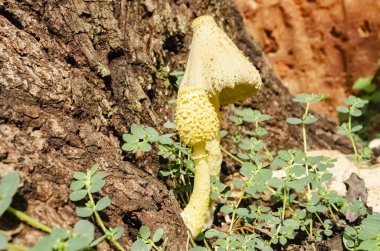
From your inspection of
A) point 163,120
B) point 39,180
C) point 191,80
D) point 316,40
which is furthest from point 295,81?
point 39,180

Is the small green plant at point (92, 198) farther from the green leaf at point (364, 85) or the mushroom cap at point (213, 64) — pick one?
the green leaf at point (364, 85)

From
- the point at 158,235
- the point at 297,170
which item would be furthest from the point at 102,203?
the point at 297,170

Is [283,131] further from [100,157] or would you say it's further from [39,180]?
[39,180]

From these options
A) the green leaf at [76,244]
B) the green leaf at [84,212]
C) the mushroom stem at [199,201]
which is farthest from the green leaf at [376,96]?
the green leaf at [76,244]

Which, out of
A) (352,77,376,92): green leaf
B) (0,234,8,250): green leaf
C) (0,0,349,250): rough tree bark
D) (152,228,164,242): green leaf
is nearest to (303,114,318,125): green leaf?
(0,0,349,250): rough tree bark

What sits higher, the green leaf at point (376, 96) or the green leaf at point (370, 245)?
the green leaf at point (370, 245)
